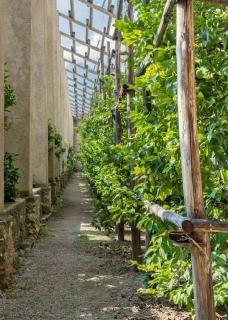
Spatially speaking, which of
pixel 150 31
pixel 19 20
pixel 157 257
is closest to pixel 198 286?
pixel 157 257

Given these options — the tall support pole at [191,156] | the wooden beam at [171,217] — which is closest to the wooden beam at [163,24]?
the tall support pole at [191,156]

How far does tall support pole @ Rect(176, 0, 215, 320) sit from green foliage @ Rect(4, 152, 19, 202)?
4777mm

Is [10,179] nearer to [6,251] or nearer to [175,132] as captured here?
[6,251]

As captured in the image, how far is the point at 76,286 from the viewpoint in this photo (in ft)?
20.0

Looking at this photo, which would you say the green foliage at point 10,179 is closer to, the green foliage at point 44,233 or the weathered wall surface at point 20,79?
the weathered wall surface at point 20,79

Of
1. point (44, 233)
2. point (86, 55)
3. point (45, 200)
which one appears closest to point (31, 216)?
point (44, 233)

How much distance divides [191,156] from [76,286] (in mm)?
3729

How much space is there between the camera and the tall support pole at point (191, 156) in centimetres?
289

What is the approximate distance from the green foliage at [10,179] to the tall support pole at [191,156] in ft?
15.7

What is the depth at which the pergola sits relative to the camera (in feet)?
53.3

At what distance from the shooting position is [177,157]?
3.47m

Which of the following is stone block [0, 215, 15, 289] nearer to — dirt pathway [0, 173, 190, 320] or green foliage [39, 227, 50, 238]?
dirt pathway [0, 173, 190, 320]

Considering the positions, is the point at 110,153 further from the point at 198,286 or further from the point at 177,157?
the point at 198,286

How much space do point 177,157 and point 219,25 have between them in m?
0.99
